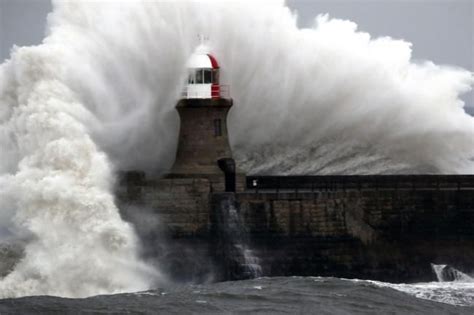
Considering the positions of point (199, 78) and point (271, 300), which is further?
point (199, 78)

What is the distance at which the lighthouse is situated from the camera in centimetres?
3278

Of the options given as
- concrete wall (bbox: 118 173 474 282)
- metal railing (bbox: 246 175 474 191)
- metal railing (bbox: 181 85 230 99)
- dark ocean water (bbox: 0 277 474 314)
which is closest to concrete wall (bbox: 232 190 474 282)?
concrete wall (bbox: 118 173 474 282)

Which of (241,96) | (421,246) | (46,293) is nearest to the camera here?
(46,293)

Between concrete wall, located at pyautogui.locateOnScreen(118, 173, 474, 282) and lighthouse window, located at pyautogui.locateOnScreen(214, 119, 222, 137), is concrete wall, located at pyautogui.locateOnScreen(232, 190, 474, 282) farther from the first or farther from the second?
lighthouse window, located at pyautogui.locateOnScreen(214, 119, 222, 137)

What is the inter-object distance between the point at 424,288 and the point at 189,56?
22.1 feet

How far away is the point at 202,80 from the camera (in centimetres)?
3303

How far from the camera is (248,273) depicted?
3142 centimetres

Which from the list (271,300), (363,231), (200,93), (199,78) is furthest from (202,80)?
(271,300)

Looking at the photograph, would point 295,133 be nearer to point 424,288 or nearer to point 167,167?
point 167,167

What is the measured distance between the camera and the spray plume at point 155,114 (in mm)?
30703

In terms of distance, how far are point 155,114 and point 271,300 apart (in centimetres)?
650

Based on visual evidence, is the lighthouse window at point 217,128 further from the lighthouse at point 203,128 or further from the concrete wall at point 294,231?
the concrete wall at point 294,231

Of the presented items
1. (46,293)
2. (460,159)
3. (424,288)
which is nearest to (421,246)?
(424,288)

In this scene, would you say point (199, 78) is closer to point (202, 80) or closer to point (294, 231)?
point (202, 80)
